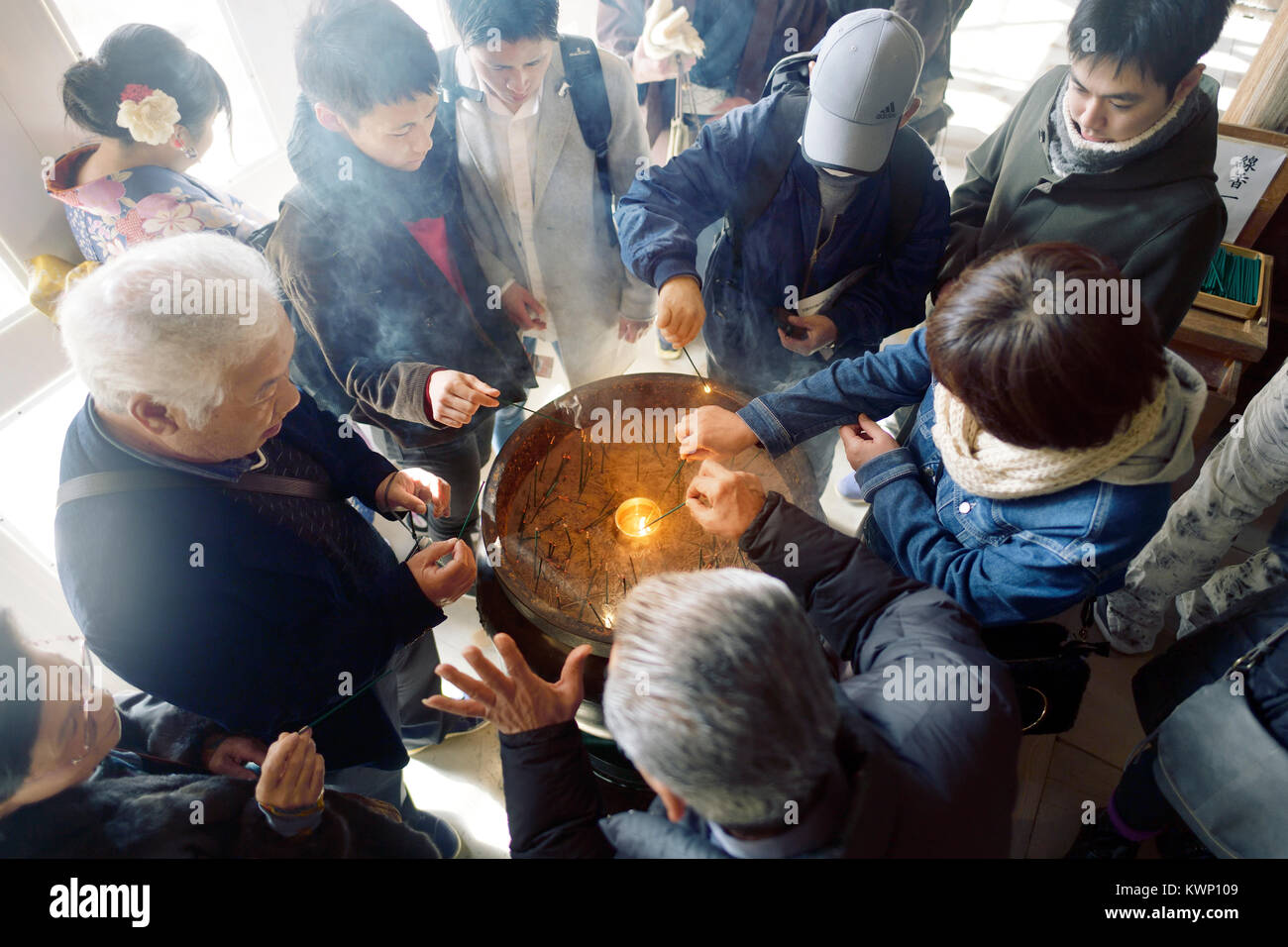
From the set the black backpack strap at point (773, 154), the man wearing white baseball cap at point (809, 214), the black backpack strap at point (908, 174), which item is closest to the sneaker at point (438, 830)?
the man wearing white baseball cap at point (809, 214)

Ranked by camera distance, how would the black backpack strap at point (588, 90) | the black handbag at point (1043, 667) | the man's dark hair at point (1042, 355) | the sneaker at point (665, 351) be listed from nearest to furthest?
the man's dark hair at point (1042, 355)
the black handbag at point (1043, 667)
the black backpack strap at point (588, 90)
the sneaker at point (665, 351)

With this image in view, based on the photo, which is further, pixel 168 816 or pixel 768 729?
pixel 168 816

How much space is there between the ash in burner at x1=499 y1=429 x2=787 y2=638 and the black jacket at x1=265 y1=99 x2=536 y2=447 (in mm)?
476

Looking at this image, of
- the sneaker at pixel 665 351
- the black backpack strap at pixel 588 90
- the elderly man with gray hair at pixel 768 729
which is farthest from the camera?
the sneaker at pixel 665 351

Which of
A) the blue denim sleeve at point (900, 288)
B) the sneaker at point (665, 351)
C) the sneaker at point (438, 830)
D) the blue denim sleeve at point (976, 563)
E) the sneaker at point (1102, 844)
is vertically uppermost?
the blue denim sleeve at point (900, 288)

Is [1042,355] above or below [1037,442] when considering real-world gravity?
above

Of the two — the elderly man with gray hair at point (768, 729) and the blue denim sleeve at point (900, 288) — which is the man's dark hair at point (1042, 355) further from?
the blue denim sleeve at point (900, 288)

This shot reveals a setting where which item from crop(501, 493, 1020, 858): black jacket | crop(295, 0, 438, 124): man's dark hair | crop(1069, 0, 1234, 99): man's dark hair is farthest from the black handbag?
crop(295, 0, 438, 124): man's dark hair

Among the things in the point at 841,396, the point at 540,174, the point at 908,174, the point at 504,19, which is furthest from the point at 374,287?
the point at 908,174

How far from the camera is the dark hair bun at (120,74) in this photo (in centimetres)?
202

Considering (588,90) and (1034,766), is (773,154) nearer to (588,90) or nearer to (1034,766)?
(588,90)

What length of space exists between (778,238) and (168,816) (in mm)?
2084

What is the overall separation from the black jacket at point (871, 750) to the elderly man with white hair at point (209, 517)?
567mm

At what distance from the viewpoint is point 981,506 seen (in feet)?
4.73
